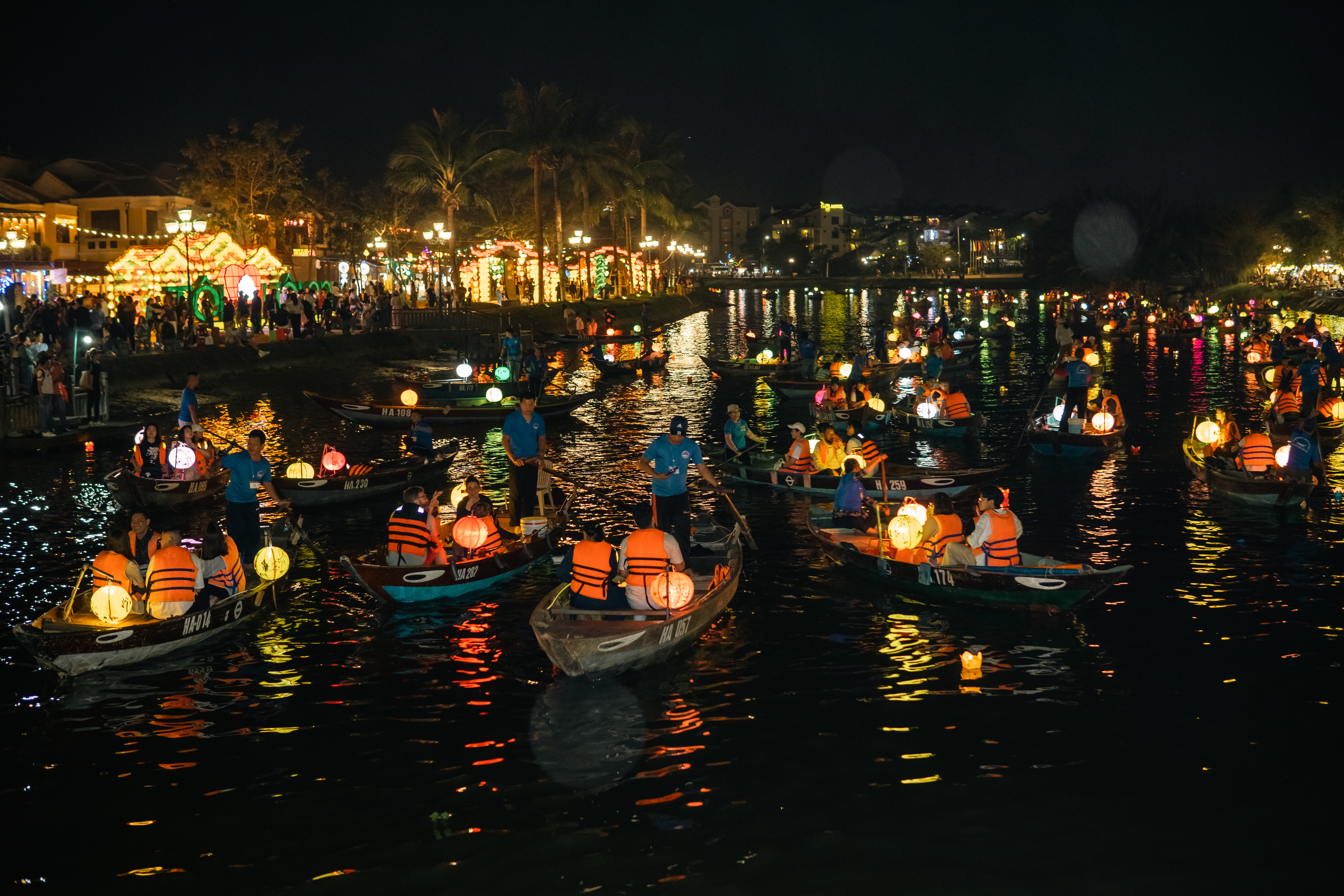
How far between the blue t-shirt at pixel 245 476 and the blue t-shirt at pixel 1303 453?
711 inches

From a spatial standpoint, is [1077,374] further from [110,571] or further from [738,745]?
[110,571]

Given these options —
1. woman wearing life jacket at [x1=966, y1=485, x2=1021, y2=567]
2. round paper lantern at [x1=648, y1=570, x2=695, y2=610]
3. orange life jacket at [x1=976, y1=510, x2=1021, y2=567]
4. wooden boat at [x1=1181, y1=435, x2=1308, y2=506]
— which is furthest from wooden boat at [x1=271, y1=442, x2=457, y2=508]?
wooden boat at [x1=1181, y1=435, x2=1308, y2=506]

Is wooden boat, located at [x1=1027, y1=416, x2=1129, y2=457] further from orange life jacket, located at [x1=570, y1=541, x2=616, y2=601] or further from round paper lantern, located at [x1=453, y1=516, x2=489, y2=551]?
orange life jacket, located at [x1=570, y1=541, x2=616, y2=601]

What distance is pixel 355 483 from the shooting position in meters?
22.7

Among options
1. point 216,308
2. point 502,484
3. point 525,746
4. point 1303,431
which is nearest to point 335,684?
point 525,746

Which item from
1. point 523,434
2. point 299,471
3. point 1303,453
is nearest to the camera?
point 523,434

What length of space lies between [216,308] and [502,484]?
87.3 feet

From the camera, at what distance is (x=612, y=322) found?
3081 inches

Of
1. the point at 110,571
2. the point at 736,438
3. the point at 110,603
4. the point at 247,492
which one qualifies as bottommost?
the point at 110,603

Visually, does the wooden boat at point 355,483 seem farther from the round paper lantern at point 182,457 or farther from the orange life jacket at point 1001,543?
the orange life jacket at point 1001,543

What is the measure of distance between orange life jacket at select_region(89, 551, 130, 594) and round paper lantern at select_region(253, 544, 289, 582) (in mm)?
2313

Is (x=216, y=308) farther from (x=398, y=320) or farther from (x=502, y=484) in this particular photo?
(x=502, y=484)

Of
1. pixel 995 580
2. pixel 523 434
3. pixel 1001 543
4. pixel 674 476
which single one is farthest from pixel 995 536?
pixel 523 434

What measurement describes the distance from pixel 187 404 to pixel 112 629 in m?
11.4
